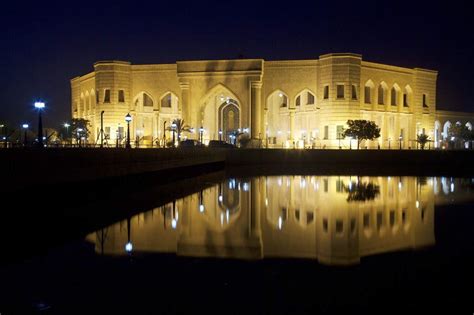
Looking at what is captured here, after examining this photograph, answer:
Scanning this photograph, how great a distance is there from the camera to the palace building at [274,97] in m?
36.3

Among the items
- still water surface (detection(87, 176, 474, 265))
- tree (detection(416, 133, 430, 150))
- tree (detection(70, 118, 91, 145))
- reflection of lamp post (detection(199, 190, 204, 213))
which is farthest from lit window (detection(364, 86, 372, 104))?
reflection of lamp post (detection(199, 190, 204, 213))

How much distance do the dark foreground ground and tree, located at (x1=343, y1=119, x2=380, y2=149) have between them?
2785cm

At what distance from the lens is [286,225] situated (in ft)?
30.8

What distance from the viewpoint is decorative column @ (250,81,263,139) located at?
37.5 metres

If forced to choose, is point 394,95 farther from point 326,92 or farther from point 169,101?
point 169,101

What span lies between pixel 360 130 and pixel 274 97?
37.7ft

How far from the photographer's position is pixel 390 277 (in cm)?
558

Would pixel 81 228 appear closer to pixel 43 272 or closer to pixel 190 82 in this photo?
pixel 43 272

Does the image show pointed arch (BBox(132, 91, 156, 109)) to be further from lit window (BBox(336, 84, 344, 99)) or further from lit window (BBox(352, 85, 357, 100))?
lit window (BBox(352, 85, 357, 100))

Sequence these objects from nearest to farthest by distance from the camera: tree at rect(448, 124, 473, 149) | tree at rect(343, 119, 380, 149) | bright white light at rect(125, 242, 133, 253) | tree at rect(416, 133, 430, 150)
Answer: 1. bright white light at rect(125, 242, 133, 253)
2. tree at rect(343, 119, 380, 149)
3. tree at rect(416, 133, 430, 150)
4. tree at rect(448, 124, 473, 149)

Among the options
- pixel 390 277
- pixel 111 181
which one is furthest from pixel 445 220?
pixel 111 181

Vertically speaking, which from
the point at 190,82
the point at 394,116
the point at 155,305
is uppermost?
the point at 190,82

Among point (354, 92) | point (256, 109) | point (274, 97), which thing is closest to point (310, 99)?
point (274, 97)

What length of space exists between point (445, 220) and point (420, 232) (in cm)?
159
